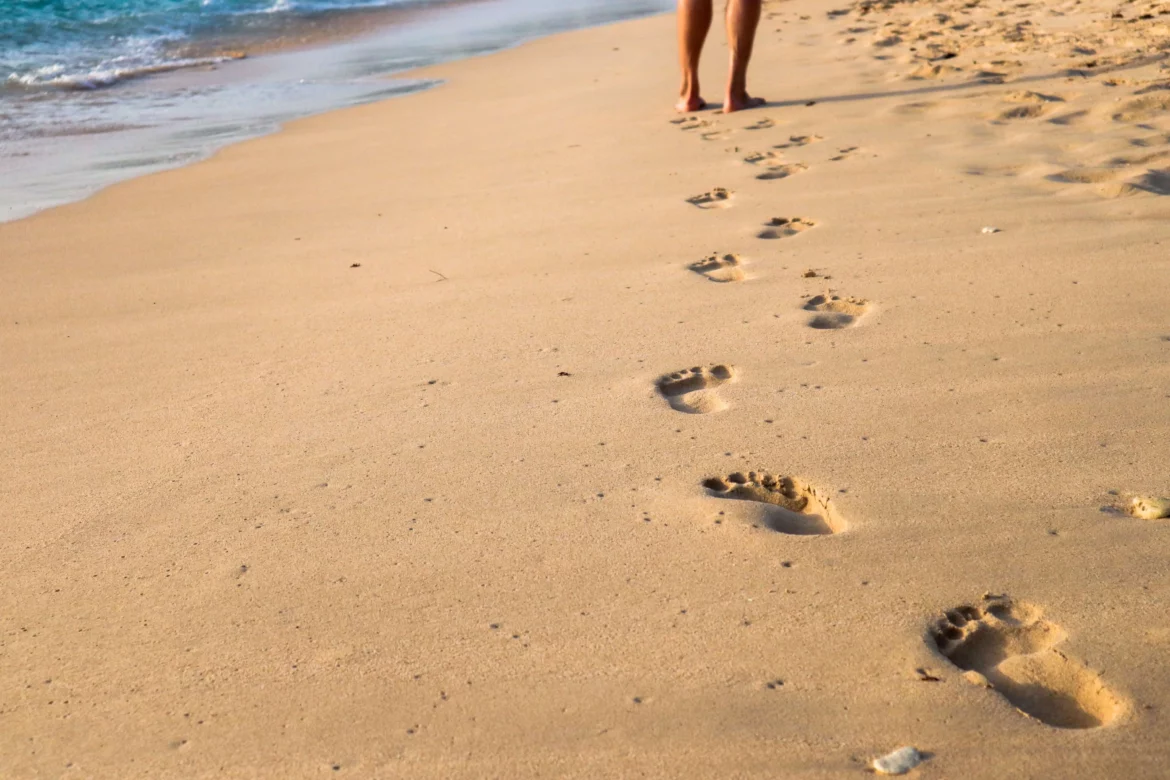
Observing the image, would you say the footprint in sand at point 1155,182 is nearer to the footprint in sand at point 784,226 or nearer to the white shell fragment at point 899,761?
the footprint in sand at point 784,226

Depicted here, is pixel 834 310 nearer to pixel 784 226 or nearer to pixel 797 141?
pixel 784 226

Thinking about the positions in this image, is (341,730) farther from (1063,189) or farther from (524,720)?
(1063,189)

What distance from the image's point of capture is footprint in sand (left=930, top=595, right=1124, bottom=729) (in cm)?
130

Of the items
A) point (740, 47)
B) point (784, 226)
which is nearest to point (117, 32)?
point (740, 47)

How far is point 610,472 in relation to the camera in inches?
74.1

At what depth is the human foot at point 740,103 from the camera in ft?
15.0

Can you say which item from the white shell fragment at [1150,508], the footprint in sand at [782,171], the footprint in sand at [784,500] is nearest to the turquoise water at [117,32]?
the footprint in sand at [782,171]

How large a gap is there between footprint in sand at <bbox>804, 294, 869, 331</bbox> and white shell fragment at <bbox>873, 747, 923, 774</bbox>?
129cm

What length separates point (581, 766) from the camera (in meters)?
1.26

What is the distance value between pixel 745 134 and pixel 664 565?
112 inches

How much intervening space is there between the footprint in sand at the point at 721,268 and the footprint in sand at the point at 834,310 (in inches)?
9.8

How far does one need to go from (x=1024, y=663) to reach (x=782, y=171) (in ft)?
8.10

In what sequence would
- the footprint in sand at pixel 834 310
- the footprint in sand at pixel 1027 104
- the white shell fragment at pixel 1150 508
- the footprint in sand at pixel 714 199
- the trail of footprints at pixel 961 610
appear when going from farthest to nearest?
the footprint in sand at pixel 1027 104 → the footprint in sand at pixel 714 199 → the footprint in sand at pixel 834 310 → the white shell fragment at pixel 1150 508 → the trail of footprints at pixel 961 610

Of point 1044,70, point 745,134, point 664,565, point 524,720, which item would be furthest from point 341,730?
point 1044,70
